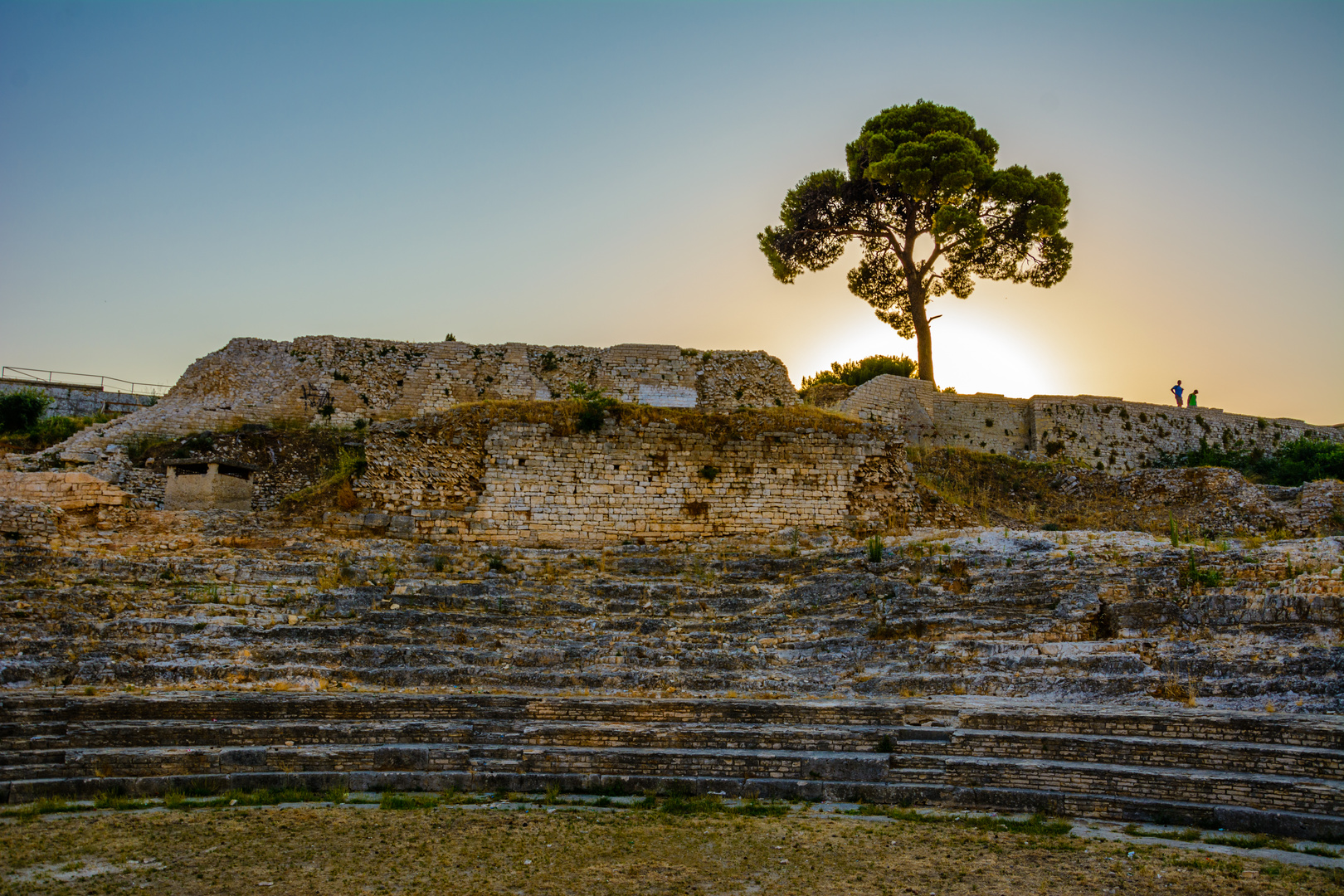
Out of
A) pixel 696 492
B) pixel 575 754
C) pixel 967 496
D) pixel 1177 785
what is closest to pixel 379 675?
pixel 575 754

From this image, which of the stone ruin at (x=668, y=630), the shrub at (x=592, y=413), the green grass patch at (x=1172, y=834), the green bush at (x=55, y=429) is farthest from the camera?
the green bush at (x=55, y=429)

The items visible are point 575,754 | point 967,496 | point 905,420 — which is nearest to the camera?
point 575,754

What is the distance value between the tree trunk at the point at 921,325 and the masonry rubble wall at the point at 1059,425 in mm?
710

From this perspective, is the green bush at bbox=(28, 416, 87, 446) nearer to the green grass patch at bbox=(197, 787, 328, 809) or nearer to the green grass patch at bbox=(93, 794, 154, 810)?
the green grass patch at bbox=(93, 794, 154, 810)

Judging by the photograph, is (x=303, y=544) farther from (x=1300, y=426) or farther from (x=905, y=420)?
(x=1300, y=426)

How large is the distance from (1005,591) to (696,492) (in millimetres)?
5946

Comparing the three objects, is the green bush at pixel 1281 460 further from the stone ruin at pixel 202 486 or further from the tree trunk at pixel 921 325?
the stone ruin at pixel 202 486

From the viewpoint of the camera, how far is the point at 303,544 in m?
15.0

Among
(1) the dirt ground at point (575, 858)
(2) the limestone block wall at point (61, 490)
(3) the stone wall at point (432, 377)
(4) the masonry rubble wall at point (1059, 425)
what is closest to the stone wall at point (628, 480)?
(3) the stone wall at point (432, 377)

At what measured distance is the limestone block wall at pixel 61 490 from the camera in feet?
49.0

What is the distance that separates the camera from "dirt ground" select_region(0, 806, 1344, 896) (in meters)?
6.52

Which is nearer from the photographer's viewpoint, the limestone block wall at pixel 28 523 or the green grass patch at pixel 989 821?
the green grass patch at pixel 989 821

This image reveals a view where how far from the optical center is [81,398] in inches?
920

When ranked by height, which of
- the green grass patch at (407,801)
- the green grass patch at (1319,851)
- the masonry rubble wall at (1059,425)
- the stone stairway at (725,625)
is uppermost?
the masonry rubble wall at (1059,425)
